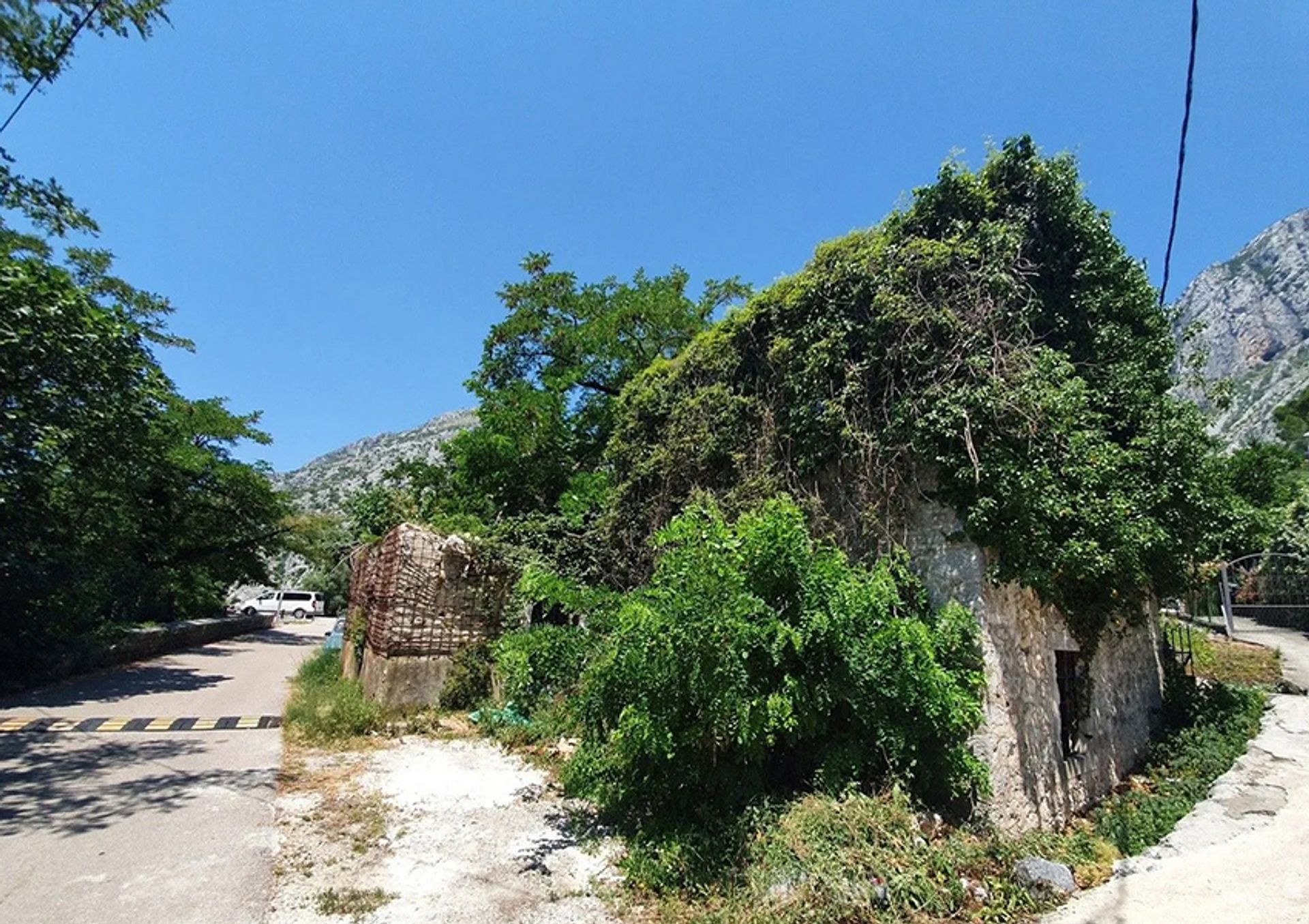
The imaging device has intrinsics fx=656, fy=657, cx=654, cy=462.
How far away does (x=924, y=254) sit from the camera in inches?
282

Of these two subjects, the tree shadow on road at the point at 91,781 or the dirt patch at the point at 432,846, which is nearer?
the dirt patch at the point at 432,846

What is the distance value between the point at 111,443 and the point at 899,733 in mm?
13700

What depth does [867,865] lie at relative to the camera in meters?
4.48

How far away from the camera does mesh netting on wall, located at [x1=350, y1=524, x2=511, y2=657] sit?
32.5 feet

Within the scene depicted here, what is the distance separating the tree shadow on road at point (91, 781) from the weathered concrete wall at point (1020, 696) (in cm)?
705

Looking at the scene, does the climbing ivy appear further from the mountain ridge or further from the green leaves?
the mountain ridge

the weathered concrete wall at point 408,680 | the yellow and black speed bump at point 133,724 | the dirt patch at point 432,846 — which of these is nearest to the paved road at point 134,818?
the yellow and black speed bump at point 133,724

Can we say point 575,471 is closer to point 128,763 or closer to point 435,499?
point 435,499

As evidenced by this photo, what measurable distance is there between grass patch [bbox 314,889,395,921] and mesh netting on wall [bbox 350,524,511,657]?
566 centimetres

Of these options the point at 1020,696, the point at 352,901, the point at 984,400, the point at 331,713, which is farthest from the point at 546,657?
the point at 984,400

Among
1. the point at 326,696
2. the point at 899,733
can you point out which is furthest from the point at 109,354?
the point at 899,733

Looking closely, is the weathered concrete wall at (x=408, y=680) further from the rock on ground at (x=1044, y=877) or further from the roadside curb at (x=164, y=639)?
the rock on ground at (x=1044, y=877)

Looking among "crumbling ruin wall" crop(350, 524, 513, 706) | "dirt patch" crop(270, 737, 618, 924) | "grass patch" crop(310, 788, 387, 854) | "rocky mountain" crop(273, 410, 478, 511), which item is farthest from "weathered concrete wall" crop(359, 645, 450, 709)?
"rocky mountain" crop(273, 410, 478, 511)

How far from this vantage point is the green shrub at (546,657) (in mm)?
7305
